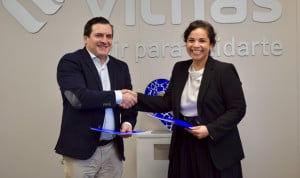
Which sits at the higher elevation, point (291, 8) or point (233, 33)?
point (291, 8)

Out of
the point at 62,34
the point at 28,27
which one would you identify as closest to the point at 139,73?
the point at 62,34

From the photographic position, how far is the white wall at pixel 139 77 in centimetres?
319

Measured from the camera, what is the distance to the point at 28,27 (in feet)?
11.2

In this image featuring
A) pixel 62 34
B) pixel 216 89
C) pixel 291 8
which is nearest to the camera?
pixel 216 89

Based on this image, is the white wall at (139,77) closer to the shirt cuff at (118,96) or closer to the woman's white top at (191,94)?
the woman's white top at (191,94)

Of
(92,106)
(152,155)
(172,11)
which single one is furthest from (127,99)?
(172,11)

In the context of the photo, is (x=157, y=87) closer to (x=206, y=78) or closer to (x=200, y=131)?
(x=206, y=78)

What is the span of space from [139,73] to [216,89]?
1.34 m

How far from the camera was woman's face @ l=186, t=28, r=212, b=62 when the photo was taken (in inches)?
84.4

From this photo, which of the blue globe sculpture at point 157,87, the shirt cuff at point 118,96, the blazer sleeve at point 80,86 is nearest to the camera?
the blazer sleeve at point 80,86

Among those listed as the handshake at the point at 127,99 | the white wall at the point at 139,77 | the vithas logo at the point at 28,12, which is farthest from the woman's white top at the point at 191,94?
the vithas logo at the point at 28,12

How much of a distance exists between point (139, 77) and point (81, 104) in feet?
4.55

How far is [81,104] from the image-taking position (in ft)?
6.56

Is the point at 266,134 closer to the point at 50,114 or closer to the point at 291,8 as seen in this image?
the point at 291,8
